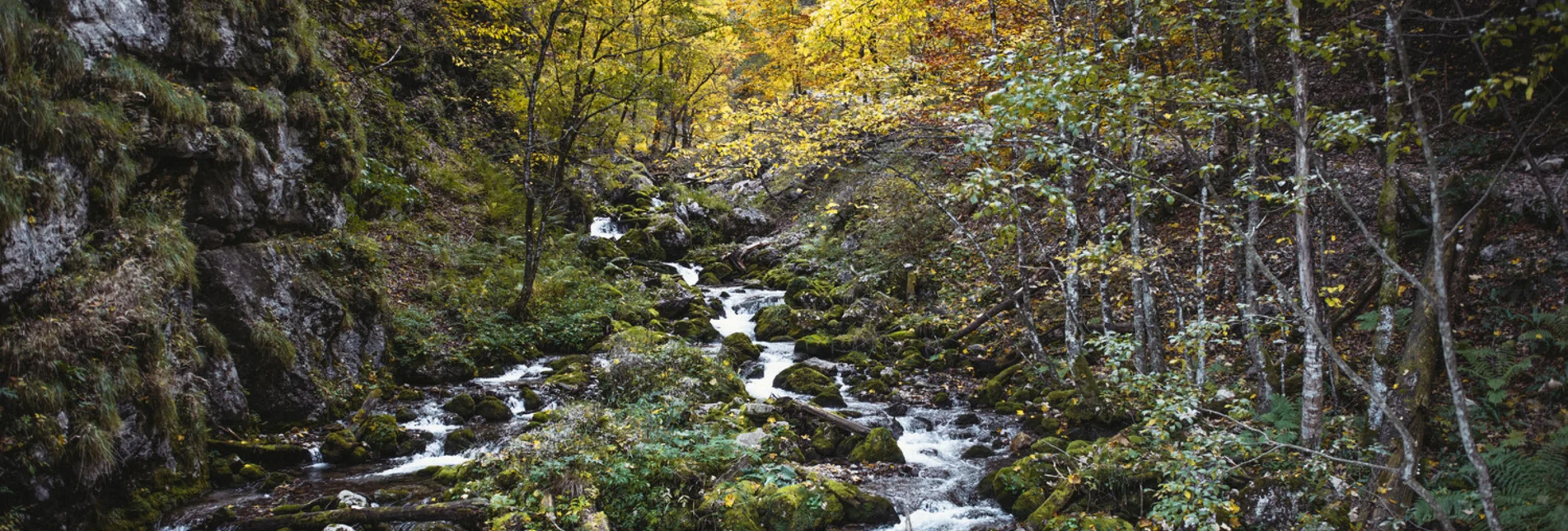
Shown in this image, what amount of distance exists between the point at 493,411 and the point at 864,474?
5394 mm

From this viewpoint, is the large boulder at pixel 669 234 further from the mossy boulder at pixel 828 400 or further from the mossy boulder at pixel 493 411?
the mossy boulder at pixel 493 411

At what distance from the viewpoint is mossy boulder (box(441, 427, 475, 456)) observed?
8789 mm

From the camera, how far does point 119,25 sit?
7.62 m

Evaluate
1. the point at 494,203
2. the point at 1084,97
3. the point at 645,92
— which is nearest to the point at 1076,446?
the point at 1084,97

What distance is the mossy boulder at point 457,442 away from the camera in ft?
28.8

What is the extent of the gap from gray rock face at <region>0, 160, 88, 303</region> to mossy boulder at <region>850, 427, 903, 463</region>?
332 inches

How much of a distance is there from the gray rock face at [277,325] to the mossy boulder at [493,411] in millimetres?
1925

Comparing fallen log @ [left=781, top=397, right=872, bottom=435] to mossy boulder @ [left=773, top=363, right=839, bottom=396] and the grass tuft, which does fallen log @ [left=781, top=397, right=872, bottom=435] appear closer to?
mossy boulder @ [left=773, top=363, right=839, bottom=396]

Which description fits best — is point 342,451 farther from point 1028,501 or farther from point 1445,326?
point 1445,326

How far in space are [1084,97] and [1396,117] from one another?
10.5ft

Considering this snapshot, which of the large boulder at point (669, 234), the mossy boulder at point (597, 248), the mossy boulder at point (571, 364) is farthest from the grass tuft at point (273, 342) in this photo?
the large boulder at point (669, 234)

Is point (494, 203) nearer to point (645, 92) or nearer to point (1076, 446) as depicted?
point (645, 92)

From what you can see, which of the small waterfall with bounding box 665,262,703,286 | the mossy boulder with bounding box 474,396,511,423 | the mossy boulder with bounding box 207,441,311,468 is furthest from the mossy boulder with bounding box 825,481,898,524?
the small waterfall with bounding box 665,262,703,286

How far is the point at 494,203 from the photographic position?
18062 mm
